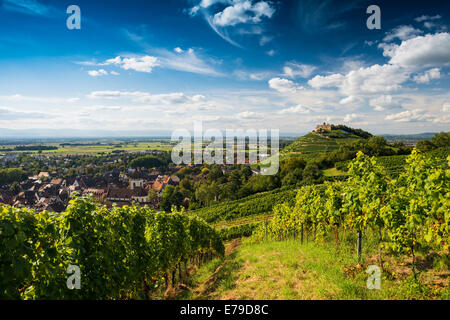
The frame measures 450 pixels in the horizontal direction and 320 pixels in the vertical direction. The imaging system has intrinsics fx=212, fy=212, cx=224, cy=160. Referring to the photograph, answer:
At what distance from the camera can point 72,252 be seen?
436cm

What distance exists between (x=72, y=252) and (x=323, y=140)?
126m

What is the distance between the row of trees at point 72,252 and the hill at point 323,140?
297ft

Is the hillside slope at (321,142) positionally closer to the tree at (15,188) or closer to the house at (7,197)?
the house at (7,197)

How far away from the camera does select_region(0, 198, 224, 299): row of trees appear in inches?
134

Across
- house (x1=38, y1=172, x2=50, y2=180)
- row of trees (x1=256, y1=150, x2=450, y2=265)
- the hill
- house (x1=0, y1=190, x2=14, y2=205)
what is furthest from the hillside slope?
house (x1=38, y1=172, x2=50, y2=180)

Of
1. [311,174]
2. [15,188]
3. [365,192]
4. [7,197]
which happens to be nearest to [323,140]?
[311,174]

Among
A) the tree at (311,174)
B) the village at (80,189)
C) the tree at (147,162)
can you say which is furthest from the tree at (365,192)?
the tree at (147,162)

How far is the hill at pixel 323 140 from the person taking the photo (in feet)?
324

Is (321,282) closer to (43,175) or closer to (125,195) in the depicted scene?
(125,195)

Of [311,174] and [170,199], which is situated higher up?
[311,174]

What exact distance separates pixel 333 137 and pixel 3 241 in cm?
13379

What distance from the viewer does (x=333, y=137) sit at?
392 feet
